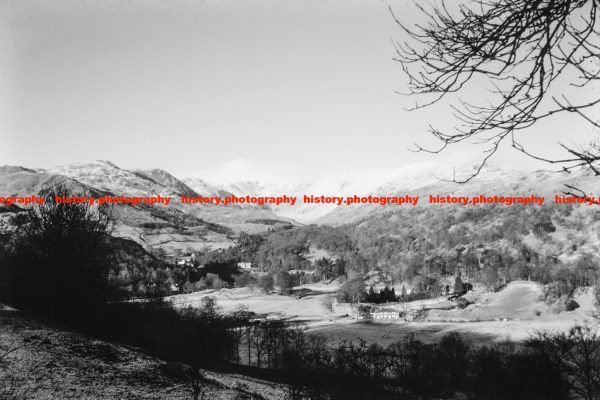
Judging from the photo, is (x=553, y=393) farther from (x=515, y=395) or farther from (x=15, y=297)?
(x=15, y=297)

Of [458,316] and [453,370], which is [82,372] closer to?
[453,370]

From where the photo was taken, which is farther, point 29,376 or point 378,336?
point 378,336

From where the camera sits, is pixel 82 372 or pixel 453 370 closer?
pixel 82 372

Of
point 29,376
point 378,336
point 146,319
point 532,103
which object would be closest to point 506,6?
point 532,103

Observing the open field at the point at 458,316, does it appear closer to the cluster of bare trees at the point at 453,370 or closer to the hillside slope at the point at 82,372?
the cluster of bare trees at the point at 453,370

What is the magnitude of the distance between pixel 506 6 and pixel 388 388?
1769 inches

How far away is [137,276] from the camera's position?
579 feet

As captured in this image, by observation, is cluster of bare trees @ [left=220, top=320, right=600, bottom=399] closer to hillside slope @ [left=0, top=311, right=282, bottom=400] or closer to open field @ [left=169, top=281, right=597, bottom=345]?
hillside slope @ [left=0, top=311, right=282, bottom=400]

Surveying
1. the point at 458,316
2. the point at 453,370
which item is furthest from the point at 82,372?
the point at 458,316

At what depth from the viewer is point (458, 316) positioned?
114 metres

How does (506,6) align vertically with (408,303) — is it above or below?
above

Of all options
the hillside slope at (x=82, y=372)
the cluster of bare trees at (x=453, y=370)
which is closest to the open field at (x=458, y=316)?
the cluster of bare trees at (x=453, y=370)

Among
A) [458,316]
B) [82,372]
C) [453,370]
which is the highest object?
[82,372]

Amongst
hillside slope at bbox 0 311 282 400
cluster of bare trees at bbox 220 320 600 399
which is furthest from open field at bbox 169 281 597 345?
hillside slope at bbox 0 311 282 400
